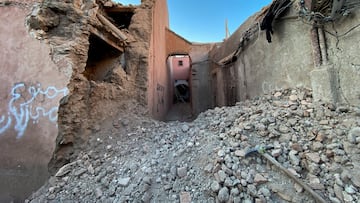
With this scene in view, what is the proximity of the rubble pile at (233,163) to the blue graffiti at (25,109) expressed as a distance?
0.90 m

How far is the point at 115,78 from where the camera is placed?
4148mm

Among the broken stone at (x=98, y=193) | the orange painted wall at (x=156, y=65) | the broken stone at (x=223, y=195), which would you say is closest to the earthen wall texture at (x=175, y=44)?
the orange painted wall at (x=156, y=65)

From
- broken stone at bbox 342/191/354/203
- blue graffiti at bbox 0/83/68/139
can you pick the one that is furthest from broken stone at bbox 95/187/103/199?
broken stone at bbox 342/191/354/203

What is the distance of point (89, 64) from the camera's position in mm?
4852

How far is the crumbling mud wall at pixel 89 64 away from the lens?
308 centimetres

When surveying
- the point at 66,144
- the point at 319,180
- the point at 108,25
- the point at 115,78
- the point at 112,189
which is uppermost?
the point at 108,25

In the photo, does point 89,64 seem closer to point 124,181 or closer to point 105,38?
point 105,38

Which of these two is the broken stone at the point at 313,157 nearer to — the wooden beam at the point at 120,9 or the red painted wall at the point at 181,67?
the wooden beam at the point at 120,9

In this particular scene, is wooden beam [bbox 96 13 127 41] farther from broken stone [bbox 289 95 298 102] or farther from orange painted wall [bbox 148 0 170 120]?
broken stone [bbox 289 95 298 102]

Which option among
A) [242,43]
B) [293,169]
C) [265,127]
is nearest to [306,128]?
[265,127]

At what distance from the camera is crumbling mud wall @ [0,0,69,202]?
2.78 meters

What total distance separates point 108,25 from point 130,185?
3.43 meters

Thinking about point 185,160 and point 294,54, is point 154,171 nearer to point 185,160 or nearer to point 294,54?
point 185,160

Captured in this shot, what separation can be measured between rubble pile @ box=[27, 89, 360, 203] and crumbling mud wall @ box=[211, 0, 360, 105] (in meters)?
0.30
